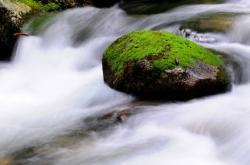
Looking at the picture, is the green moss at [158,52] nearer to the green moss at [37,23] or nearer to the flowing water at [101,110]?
the flowing water at [101,110]

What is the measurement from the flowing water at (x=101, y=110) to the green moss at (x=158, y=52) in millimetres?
468

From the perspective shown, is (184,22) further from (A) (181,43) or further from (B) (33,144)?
(B) (33,144)

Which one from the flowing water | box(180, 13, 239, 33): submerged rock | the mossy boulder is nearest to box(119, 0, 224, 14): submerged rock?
the flowing water

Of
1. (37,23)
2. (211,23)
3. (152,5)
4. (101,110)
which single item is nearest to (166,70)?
(101,110)

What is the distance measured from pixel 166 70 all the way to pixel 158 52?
404 millimetres

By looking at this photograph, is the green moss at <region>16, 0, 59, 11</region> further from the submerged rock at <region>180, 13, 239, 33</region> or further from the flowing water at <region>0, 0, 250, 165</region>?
the submerged rock at <region>180, 13, 239, 33</region>

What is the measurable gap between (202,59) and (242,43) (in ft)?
5.66

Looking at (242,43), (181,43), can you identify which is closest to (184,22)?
(242,43)

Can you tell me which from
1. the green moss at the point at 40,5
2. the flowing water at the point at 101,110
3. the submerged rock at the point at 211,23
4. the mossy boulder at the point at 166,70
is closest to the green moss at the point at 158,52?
the mossy boulder at the point at 166,70

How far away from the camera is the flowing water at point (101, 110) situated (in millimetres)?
4902

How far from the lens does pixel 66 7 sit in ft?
38.5

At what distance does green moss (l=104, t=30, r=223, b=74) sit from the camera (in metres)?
6.22

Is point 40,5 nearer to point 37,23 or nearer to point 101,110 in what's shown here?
point 37,23

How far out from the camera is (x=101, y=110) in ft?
20.6
